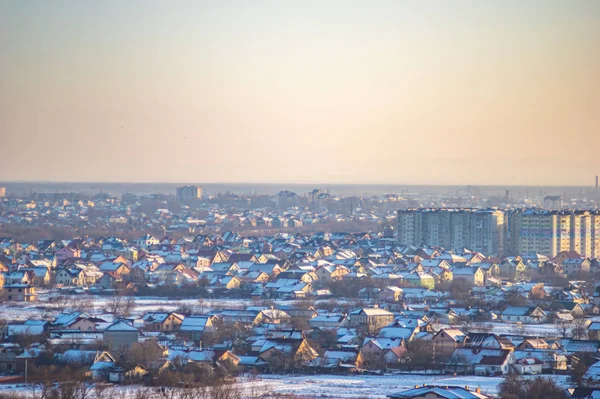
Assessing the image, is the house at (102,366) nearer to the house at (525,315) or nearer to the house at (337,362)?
the house at (337,362)

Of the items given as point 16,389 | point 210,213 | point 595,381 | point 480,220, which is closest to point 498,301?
point 595,381

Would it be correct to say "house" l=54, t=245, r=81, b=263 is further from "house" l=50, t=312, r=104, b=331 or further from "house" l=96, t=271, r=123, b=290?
"house" l=50, t=312, r=104, b=331

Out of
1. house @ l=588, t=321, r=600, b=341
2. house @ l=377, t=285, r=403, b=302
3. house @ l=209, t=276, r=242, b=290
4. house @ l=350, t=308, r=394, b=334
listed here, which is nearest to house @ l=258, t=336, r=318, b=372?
house @ l=350, t=308, r=394, b=334

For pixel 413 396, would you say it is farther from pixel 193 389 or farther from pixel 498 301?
pixel 498 301

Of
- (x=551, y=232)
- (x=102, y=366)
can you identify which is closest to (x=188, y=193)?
(x=551, y=232)

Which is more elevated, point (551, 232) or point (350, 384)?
point (551, 232)

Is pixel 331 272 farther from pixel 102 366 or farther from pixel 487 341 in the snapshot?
pixel 102 366
